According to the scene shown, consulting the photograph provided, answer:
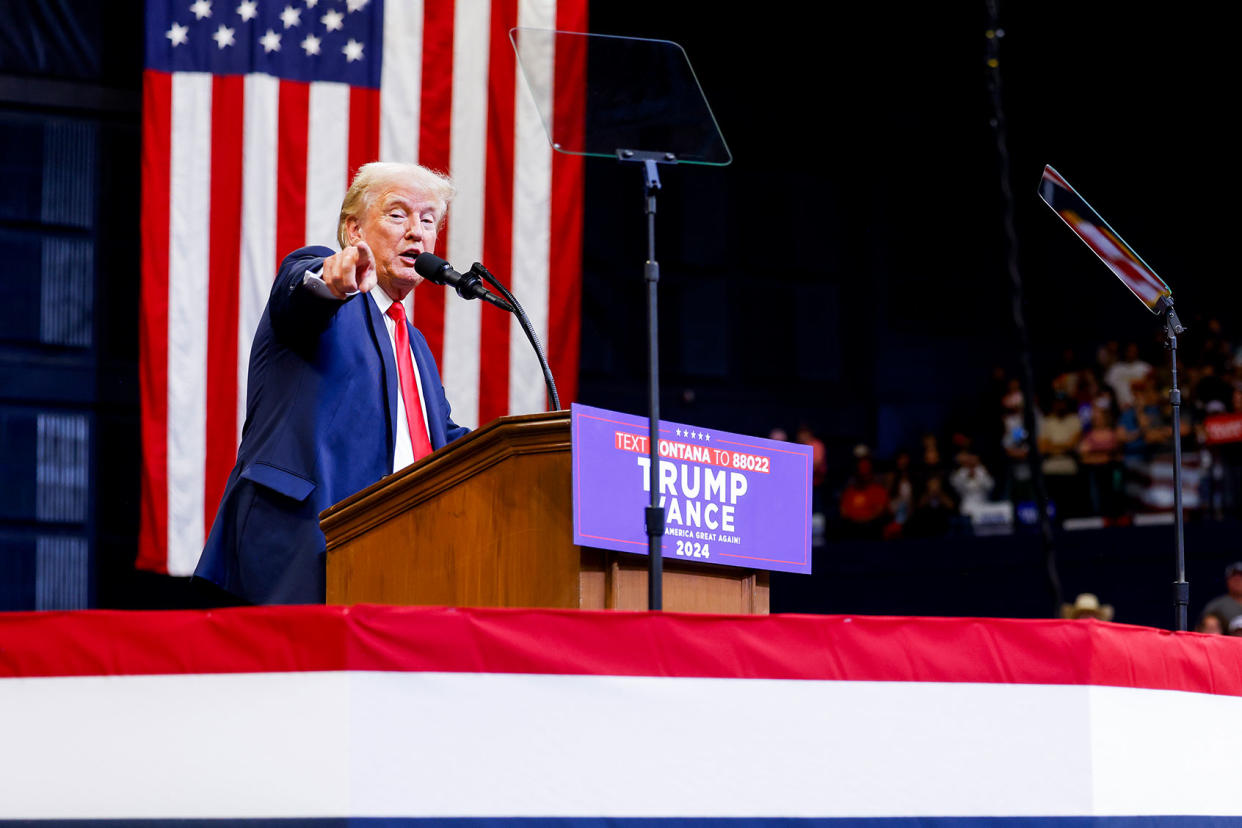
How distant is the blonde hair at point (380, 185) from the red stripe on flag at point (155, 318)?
5962 millimetres

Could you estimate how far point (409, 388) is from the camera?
3664 millimetres

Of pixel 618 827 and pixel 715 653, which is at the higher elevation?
pixel 715 653

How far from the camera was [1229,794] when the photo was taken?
3.07 metres

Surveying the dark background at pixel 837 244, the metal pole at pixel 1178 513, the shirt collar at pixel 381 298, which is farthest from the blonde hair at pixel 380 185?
the dark background at pixel 837 244

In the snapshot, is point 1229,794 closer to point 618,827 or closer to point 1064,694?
point 1064,694

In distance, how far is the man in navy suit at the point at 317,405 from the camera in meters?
3.30

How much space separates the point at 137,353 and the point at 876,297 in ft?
21.2

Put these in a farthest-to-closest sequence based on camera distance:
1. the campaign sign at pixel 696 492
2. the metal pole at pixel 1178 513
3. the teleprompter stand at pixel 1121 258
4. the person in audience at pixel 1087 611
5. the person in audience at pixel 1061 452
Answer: the person in audience at pixel 1061 452 → the person in audience at pixel 1087 611 → the teleprompter stand at pixel 1121 258 → the metal pole at pixel 1178 513 → the campaign sign at pixel 696 492

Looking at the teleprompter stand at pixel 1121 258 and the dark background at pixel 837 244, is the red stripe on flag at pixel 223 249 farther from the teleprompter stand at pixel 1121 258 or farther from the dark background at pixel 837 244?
the teleprompter stand at pixel 1121 258

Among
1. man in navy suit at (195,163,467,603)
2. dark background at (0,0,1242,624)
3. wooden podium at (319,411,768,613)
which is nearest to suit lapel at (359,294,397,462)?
man in navy suit at (195,163,467,603)

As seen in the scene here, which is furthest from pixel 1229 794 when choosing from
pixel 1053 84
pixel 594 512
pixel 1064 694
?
pixel 1053 84

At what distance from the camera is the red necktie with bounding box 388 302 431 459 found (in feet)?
11.9

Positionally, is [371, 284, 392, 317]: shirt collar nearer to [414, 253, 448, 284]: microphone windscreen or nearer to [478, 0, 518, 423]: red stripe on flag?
[414, 253, 448, 284]: microphone windscreen

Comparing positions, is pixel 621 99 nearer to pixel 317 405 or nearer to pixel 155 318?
pixel 317 405
